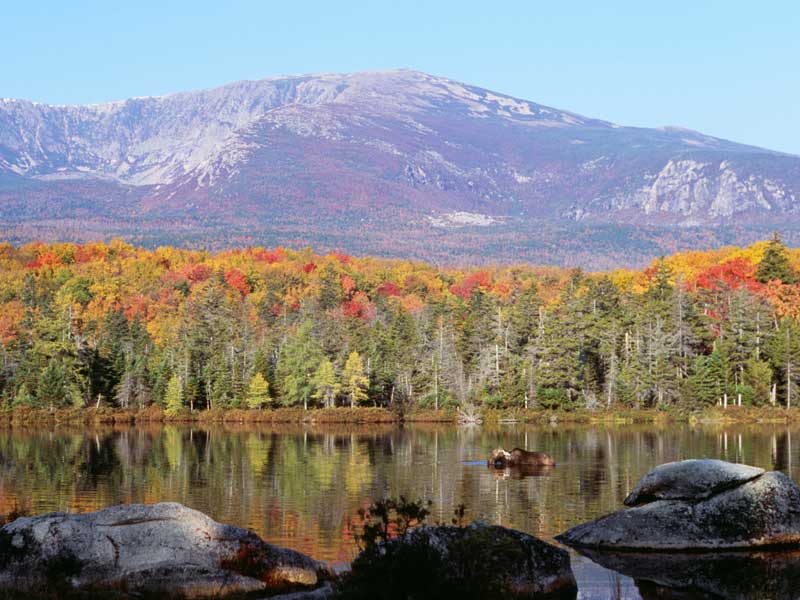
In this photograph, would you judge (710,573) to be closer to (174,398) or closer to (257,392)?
(257,392)

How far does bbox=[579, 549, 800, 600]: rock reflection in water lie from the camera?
75.1 ft

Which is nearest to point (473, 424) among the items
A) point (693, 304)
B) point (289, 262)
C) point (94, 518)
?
point (693, 304)

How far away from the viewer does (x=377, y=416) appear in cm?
10731

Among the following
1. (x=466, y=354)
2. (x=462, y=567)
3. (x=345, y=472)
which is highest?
(x=462, y=567)

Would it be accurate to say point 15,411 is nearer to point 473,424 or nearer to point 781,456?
point 473,424

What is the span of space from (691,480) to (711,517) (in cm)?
105

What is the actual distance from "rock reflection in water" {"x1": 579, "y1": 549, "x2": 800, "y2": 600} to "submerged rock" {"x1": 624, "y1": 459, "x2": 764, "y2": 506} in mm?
1708

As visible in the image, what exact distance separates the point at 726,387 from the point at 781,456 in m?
46.3

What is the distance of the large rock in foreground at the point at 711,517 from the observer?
27625 millimetres

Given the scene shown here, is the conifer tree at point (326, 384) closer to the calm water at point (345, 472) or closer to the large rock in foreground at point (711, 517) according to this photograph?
the calm water at point (345, 472)

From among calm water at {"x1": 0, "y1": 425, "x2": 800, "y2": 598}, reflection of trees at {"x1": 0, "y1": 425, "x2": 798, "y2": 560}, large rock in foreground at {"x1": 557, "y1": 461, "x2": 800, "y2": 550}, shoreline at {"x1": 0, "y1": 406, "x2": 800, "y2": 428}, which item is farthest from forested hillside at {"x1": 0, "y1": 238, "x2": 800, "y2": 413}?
large rock in foreground at {"x1": 557, "y1": 461, "x2": 800, "y2": 550}

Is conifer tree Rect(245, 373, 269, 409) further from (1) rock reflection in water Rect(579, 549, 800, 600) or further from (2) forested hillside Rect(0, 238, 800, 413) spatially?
(1) rock reflection in water Rect(579, 549, 800, 600)

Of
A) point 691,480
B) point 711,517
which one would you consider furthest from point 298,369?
point 711,517

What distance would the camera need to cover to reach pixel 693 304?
11369 centimetres
